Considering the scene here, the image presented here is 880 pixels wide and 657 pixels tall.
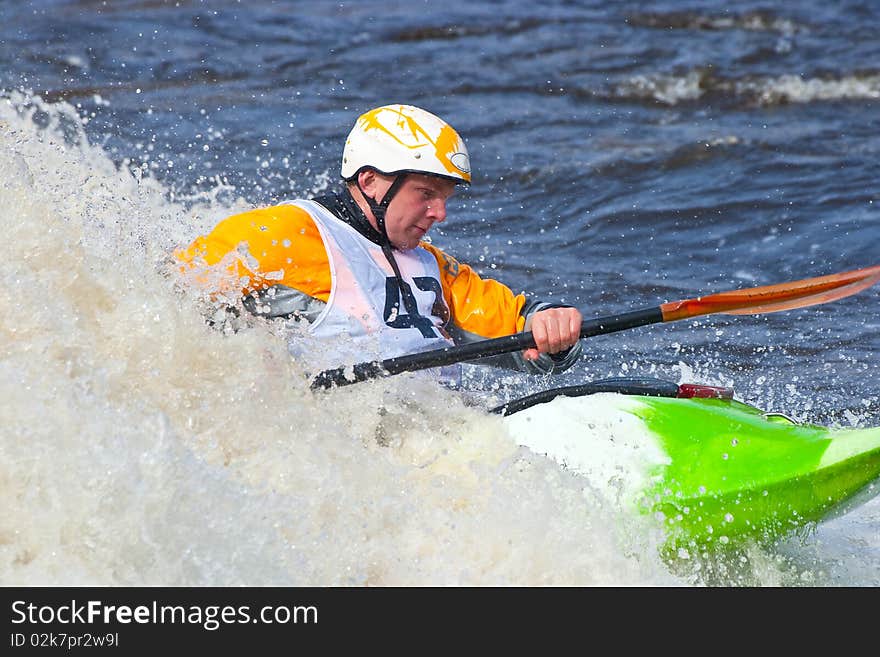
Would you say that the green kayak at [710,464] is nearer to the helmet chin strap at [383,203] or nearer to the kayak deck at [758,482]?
the kayak deck at [758,482]

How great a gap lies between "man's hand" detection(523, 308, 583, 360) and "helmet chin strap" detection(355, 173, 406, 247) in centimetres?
59

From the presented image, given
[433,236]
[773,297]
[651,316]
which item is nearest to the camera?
[651,316]

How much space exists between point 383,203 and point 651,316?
0.96m

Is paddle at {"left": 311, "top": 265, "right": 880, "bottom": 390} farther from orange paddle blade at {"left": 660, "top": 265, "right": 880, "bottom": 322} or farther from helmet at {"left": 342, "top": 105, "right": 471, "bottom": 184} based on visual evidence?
helmet at {"left": 342, "top": 105, "right": 471, "bottom": 184}

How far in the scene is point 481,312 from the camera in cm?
457

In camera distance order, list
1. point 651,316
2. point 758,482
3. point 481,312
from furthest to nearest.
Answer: point 481,312
point 651,316
point 758,482

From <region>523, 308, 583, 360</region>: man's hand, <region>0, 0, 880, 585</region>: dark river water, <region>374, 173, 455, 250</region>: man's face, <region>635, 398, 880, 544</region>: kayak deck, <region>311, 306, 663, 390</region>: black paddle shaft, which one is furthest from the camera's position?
<region>374, 173, 455, 250</region>: man's face

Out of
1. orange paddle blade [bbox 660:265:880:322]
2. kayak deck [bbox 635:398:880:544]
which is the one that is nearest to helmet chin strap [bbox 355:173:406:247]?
orange paddle blade [bbox 660:265:880:322]

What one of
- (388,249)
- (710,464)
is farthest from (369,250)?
(710,464)

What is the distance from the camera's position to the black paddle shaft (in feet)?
12.8

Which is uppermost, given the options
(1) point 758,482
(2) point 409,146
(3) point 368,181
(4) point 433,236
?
(2) point 409,146

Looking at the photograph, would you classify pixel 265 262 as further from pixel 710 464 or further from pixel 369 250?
pixel 710 464

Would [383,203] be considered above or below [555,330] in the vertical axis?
above
